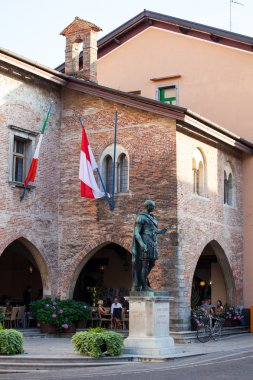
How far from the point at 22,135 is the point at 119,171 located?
3378mm

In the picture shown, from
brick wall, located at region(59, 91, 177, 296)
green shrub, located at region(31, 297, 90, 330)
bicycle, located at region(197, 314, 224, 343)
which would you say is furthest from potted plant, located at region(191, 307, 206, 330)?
green shrub, located at region(31, 297, 90, 330)

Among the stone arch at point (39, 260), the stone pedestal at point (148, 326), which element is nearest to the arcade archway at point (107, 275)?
the stone arch at point (39, 260)

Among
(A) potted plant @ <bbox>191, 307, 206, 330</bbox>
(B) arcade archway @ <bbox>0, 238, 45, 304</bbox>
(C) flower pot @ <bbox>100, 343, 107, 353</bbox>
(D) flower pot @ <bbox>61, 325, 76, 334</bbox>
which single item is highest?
(B) arcade archway @ <bbox>0, 238, 45, 304</bbox>

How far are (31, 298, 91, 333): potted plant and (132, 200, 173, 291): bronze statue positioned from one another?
5.39 m

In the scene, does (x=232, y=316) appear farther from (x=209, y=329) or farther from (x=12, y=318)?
(x=12, y=318)

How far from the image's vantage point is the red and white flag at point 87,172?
23.4 m

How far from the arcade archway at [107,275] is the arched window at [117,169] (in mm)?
4102

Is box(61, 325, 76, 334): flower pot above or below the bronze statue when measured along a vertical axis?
below

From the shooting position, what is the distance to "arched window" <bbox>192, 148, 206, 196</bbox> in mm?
24892

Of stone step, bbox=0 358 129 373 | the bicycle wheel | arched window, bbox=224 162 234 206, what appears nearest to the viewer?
stone step, bbox=0 358 129 373

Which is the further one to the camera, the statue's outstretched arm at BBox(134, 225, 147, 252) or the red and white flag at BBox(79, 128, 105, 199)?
the red and white flag at BBox(79, 128, 105, 199)

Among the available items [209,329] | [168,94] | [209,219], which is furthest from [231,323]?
[168,94]

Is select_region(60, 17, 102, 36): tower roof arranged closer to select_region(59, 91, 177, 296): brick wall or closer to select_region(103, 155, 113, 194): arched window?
select_region(59, 91, 177, 296): brick wall

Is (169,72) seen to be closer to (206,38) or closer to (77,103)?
(206,38)
